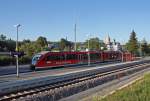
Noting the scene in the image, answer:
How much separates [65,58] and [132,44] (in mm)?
88816

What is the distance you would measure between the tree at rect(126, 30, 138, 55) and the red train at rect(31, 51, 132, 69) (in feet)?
188

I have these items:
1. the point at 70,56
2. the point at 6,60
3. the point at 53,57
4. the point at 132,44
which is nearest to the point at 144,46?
the point at 132,44

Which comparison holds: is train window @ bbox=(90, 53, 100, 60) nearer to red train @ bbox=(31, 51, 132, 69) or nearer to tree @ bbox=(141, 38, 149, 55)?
red train @ bbox=(31, 51, 132, 69)

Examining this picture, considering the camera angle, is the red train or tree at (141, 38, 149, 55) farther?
tree at (141, 38, 149, 55)

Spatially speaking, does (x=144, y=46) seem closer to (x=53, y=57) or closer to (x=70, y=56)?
(x=70, y=56)

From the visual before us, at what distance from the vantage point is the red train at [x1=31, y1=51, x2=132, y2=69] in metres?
54.9

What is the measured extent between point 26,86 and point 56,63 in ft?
106

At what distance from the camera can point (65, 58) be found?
205 ft

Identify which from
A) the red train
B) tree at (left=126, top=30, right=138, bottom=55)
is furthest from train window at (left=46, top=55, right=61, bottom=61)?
tree at (left=126, top=30, right=138, bottom=55)

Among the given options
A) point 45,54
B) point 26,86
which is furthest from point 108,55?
point 26,86

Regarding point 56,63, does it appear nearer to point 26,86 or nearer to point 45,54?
point 45,54

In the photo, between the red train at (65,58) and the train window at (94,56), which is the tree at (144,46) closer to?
the red train at (65,58)

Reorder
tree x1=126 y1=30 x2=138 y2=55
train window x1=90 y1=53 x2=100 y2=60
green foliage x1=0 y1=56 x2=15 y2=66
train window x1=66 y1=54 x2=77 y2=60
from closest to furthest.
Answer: train window x1=66 y1=54 x2=77 y2=60 → green foliage x1=0 y1=56 x2=15 y2=66 → train window x1=90 y1=53 x2=100 y2=60 → tree x1=126 y1=30 x2=138 y2=55

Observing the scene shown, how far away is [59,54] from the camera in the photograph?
60.0m
